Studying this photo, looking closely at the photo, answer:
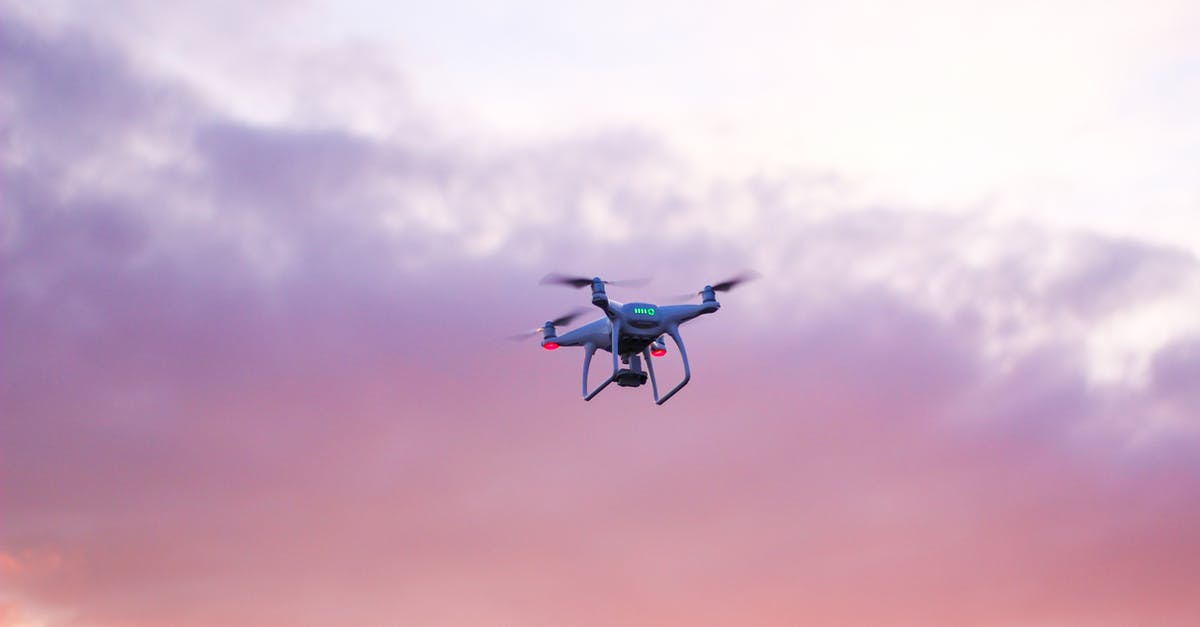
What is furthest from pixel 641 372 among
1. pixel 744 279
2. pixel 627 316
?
pixel 744 279

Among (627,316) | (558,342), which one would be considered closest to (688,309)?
(627,316)

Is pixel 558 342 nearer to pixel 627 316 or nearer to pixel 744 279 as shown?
pixel 627 316

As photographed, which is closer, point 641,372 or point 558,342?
point 641,372

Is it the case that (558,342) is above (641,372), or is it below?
above

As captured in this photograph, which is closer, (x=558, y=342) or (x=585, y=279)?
(x=585, y=279)

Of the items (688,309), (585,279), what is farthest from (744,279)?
(585,279)

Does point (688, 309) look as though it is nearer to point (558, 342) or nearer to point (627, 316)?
point (627, 316)

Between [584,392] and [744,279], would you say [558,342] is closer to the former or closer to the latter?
[584,392]
